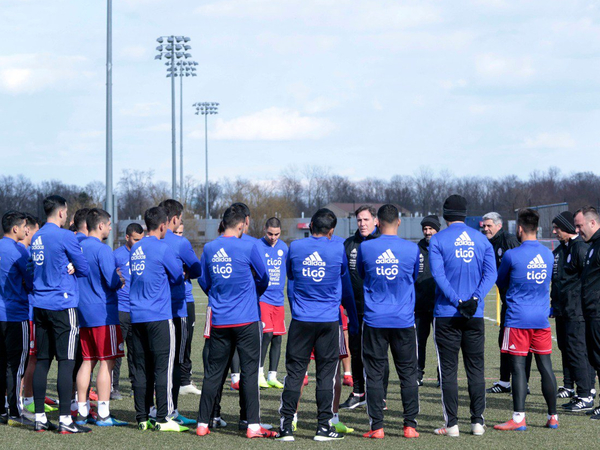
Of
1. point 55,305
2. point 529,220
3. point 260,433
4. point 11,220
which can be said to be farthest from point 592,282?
point 11,220

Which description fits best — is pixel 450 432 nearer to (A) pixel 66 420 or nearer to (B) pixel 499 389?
(B) pixel 499 389

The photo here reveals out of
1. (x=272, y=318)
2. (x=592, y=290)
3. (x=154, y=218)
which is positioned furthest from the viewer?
(x=272, y=318)

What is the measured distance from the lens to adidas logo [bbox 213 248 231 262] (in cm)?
664

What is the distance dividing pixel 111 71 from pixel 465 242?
713 inches

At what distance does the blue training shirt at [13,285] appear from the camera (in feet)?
23.5

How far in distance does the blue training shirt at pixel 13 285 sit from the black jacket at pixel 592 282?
236 inches

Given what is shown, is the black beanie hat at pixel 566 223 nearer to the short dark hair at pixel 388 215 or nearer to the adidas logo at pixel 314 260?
the short dark hair at pixel 388 215

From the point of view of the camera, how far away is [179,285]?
7254 mm

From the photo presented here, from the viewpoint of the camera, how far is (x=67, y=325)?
689cm

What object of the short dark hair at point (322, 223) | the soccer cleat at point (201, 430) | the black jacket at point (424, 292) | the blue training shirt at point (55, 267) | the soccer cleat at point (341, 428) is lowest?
the soccer cleat at point (341, 428)

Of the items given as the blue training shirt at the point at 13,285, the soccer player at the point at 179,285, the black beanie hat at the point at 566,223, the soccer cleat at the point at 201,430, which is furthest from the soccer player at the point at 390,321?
the blue training shirt at the point at 13,285

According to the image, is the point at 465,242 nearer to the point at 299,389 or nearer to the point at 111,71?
the point at 299,389

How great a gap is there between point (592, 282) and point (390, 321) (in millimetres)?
2578

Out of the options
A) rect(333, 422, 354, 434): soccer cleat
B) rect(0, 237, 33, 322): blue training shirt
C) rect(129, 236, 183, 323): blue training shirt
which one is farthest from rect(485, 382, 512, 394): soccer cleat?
rect(0, 237, 33, 322): blue training shirt
